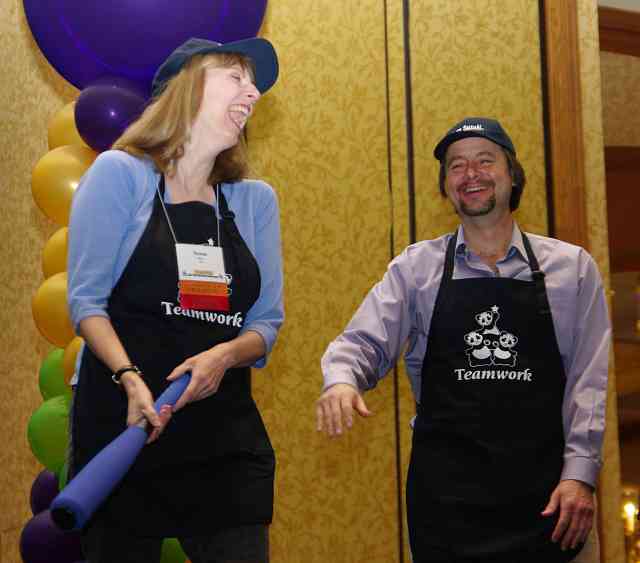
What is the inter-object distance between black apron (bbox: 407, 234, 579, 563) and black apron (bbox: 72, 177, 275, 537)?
1.42 ft

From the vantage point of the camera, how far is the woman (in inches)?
57.6

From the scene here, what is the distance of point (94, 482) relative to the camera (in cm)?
115

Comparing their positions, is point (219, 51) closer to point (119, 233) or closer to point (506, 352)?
point (119, 233)

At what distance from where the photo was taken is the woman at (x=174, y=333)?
1463 mm

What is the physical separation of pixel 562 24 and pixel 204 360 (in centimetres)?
247

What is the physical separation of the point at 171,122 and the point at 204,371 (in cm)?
48

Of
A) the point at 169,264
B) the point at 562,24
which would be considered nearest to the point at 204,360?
the point at 169,264

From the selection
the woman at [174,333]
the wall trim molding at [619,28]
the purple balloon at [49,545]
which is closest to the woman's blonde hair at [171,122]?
the woman at [174,333]

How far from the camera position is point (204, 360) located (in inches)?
57.9

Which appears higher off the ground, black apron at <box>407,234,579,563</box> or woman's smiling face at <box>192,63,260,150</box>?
woman's smiling face at <box>192,63,260,150</box>

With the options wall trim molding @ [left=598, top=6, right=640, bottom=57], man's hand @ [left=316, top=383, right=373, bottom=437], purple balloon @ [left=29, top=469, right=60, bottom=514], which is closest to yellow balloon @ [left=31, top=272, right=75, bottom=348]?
purple balloon @ [left=29, top=469, right=60, bottom=514]

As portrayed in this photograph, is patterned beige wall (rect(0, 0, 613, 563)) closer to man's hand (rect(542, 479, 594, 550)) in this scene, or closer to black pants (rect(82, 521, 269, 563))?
man's hand (rect(542, 479, 594, 550))

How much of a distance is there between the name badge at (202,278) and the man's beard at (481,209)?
26.8 inches

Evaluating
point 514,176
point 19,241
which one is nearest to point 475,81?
point 514,176
